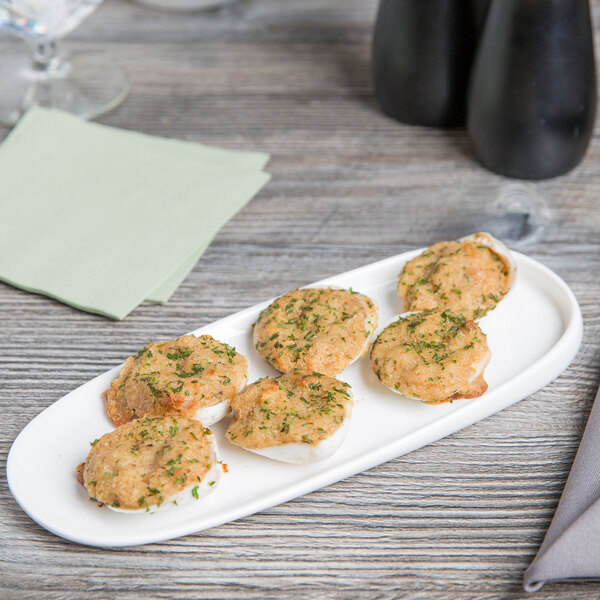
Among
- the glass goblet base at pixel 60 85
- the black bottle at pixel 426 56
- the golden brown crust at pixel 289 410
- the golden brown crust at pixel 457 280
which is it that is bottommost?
the glass goblet base at pixel 60 85

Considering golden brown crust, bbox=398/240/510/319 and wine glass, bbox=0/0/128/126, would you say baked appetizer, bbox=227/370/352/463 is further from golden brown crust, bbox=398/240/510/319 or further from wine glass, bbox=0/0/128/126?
wine glass, bbox=0/0/128/126

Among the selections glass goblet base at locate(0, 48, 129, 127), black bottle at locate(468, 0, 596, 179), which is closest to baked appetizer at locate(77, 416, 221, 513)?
black bottle at locate(468, 0, 596, 179)

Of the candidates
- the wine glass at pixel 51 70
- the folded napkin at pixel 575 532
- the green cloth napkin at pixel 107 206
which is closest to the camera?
the folded napkin at pixel 575 532

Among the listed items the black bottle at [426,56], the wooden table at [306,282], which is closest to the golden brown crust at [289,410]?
the wooden table at [306,282]

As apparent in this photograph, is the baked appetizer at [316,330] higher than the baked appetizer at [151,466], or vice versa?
the baked appetizer at [316,330]

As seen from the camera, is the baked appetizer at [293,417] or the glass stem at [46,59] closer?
the baked appetizer at [293,417]

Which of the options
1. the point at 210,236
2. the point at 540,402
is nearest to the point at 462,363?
the point at 540,402

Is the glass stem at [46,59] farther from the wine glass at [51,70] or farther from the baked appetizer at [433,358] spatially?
the baked appetizer at [433,358]
